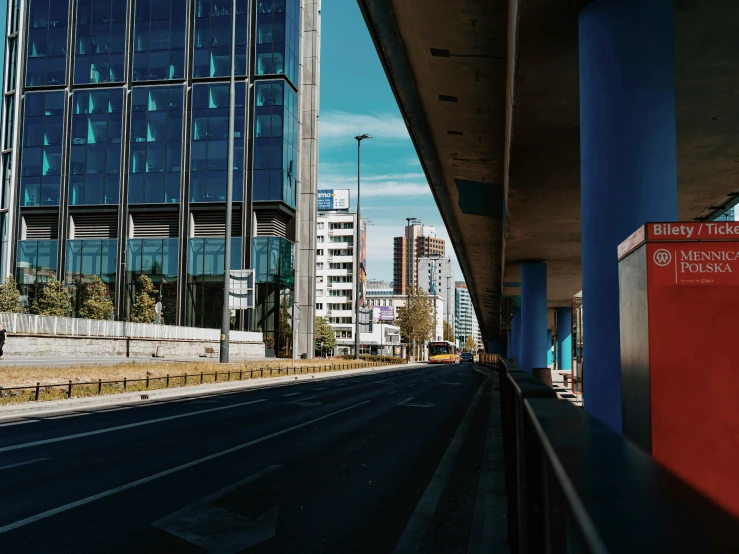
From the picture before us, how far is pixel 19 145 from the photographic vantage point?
73.4 m

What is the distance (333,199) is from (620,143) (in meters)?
146

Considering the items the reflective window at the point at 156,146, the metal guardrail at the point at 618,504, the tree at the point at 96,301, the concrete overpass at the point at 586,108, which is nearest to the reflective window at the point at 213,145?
the reflective window at the point at 156,146

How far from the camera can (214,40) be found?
71438 millimetres

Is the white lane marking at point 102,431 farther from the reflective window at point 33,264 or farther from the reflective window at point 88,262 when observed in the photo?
the reflective window at point 33,264

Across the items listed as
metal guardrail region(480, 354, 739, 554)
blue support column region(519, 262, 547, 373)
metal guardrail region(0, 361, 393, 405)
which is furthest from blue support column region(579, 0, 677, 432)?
blue support column region(519, 262, 547, 373)

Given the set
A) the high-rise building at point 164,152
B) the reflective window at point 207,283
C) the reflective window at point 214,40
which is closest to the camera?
the reflective window at point 207,283

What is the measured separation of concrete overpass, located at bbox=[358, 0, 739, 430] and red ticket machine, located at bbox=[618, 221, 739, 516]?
10.2ft

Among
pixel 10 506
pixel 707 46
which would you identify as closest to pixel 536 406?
pixel 10 506

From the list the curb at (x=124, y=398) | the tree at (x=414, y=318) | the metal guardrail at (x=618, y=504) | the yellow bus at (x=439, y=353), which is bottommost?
the yellow bus at (x=439, y=353)

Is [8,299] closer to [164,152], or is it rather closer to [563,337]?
[164,152]

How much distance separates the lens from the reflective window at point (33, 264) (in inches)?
2825

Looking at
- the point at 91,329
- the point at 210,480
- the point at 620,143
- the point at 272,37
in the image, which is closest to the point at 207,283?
the point at 272,37

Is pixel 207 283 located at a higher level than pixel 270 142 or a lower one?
lower

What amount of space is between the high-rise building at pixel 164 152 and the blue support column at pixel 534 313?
3924cm
